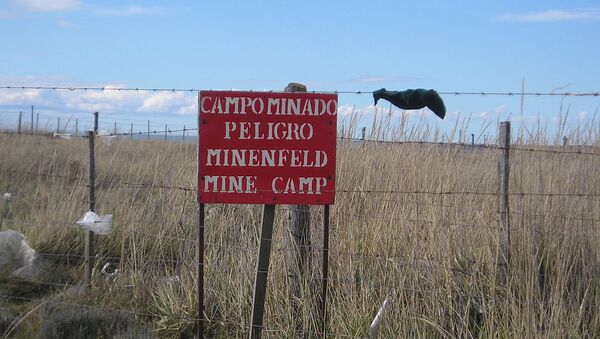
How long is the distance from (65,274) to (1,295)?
24.8 inches

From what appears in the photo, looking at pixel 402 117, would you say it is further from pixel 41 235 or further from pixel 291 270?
pixel 41 235

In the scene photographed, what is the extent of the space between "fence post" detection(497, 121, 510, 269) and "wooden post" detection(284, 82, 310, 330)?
1.35m

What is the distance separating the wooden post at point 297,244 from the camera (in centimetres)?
548

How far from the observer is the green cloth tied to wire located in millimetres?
5121

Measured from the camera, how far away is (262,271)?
5098mm

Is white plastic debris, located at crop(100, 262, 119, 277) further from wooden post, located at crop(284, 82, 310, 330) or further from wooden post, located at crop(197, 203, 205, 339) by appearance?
wooden post, located at crop(284, 82, 310, 330)

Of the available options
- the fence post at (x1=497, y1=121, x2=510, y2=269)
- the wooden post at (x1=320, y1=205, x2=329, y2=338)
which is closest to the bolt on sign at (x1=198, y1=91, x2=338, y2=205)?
the wooden post at (x1=320, y1=205, x2=329, y2=338)

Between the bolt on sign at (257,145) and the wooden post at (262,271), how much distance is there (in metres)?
0.17

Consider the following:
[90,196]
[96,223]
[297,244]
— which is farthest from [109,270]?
[297,244]

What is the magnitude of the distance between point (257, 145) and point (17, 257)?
10.4ft

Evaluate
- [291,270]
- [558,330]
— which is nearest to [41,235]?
[291,270]

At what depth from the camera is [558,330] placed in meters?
4.86

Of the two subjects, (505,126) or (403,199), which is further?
(403,199)

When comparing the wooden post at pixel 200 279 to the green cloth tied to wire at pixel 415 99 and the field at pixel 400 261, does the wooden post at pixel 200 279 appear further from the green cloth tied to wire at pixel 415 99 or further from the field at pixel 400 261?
the green cloth tied to wire at pixel 415 99
